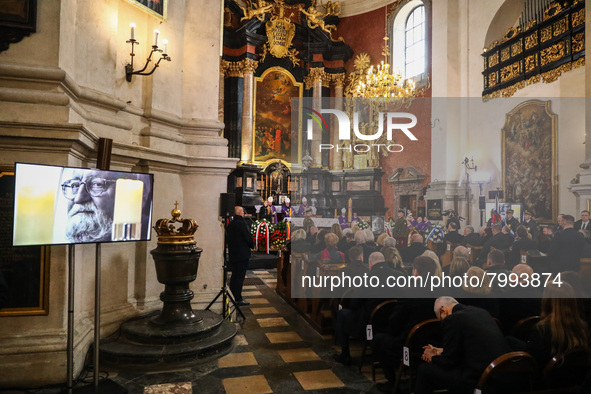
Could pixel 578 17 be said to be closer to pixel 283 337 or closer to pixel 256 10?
pixel 283 337

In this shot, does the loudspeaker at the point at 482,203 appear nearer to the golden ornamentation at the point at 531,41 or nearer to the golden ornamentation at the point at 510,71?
the golden ornamentation at the point at 510,71

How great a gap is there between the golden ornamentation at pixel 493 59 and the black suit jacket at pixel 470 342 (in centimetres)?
1151

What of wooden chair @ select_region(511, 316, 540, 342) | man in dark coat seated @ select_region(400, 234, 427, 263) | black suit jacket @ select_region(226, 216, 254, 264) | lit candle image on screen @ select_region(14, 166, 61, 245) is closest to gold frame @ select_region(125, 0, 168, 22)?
lit candle image on screen @ select_region(14, 166, 61, 245)

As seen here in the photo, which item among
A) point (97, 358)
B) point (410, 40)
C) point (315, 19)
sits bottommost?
point (97, 358)

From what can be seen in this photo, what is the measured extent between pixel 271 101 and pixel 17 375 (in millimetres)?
16521

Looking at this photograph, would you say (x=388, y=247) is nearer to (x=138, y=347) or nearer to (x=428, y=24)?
(x=138, y=347)

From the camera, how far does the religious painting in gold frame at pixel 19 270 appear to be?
133 inches

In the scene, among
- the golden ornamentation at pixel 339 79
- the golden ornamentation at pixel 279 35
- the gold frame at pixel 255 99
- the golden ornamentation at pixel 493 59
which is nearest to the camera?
the golden ornamentation at pixel 493 59

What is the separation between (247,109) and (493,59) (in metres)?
9.97

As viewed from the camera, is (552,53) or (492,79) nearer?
(552,53)

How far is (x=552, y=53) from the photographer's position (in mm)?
9992

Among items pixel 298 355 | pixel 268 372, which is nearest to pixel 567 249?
pixel 298 355

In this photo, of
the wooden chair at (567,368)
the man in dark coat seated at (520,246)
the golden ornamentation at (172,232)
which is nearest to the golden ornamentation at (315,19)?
the man in dark coat seated at (520,246)

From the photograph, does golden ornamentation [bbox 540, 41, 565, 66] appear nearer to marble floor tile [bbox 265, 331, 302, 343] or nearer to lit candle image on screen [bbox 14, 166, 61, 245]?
marble floor tile [bbox 265, 331, 302, 343]
